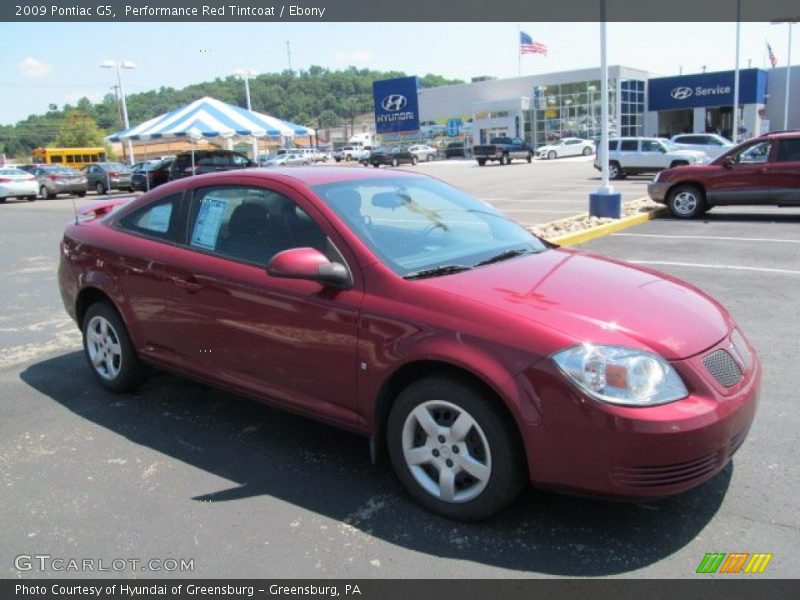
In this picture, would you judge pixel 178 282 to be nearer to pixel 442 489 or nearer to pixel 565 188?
pixel 442 489

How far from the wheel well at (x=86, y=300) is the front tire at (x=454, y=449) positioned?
265cm

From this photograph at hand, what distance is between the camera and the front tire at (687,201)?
13375 millimetres

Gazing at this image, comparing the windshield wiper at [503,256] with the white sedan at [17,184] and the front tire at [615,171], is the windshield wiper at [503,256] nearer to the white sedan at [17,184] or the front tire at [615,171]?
the front tire at [615,171]

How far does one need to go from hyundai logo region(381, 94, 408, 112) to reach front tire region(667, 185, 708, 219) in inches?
1898

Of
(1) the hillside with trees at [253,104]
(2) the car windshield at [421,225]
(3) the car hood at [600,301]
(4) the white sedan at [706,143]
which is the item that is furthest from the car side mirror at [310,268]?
(1) the hillside with trees at [253,104]

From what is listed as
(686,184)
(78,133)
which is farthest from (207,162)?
(78,133)

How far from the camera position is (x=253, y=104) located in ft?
330

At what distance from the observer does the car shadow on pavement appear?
2926 millimetres

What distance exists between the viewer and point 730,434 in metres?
2.91

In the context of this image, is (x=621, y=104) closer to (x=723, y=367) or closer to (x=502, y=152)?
(x=502, y=152)

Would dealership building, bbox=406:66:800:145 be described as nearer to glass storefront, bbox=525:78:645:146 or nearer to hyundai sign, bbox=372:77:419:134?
glass storefront, bbox=525:78:645:146

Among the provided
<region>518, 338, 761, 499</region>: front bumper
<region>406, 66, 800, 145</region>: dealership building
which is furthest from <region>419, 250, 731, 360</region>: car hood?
<region>406, 66, 800, 145</region>: dealership building

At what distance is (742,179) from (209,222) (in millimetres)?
11465

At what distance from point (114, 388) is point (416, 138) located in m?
64.9
